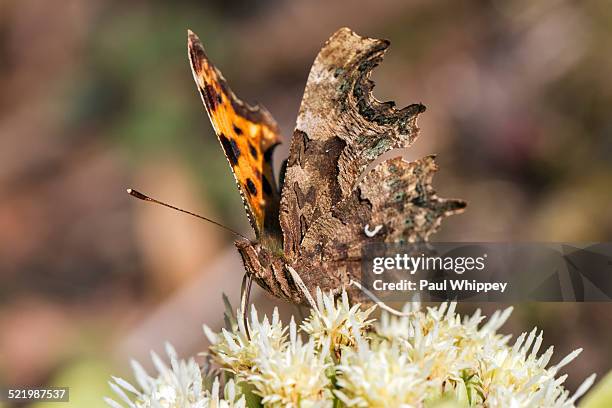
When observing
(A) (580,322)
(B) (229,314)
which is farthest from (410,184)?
(A) (580,322)

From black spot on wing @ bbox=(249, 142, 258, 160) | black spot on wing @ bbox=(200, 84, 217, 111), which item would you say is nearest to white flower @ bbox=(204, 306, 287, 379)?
black spot on wing @ bbox=(249, 142, 258, 160)

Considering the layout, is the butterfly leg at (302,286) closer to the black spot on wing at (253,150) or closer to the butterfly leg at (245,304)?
the butterfly leg at (245,304)

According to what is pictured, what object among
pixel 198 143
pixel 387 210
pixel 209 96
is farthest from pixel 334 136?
pixel 198 143

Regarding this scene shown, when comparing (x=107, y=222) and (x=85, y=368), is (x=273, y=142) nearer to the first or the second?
(x=85, y=368)

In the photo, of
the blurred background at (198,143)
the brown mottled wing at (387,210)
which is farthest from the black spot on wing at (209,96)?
the blurred background at (198,143)

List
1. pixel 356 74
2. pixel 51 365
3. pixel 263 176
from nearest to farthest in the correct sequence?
pixel 356 74
pixel 263 176
pixel 51 365

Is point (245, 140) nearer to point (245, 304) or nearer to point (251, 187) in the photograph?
point (251, 187)
